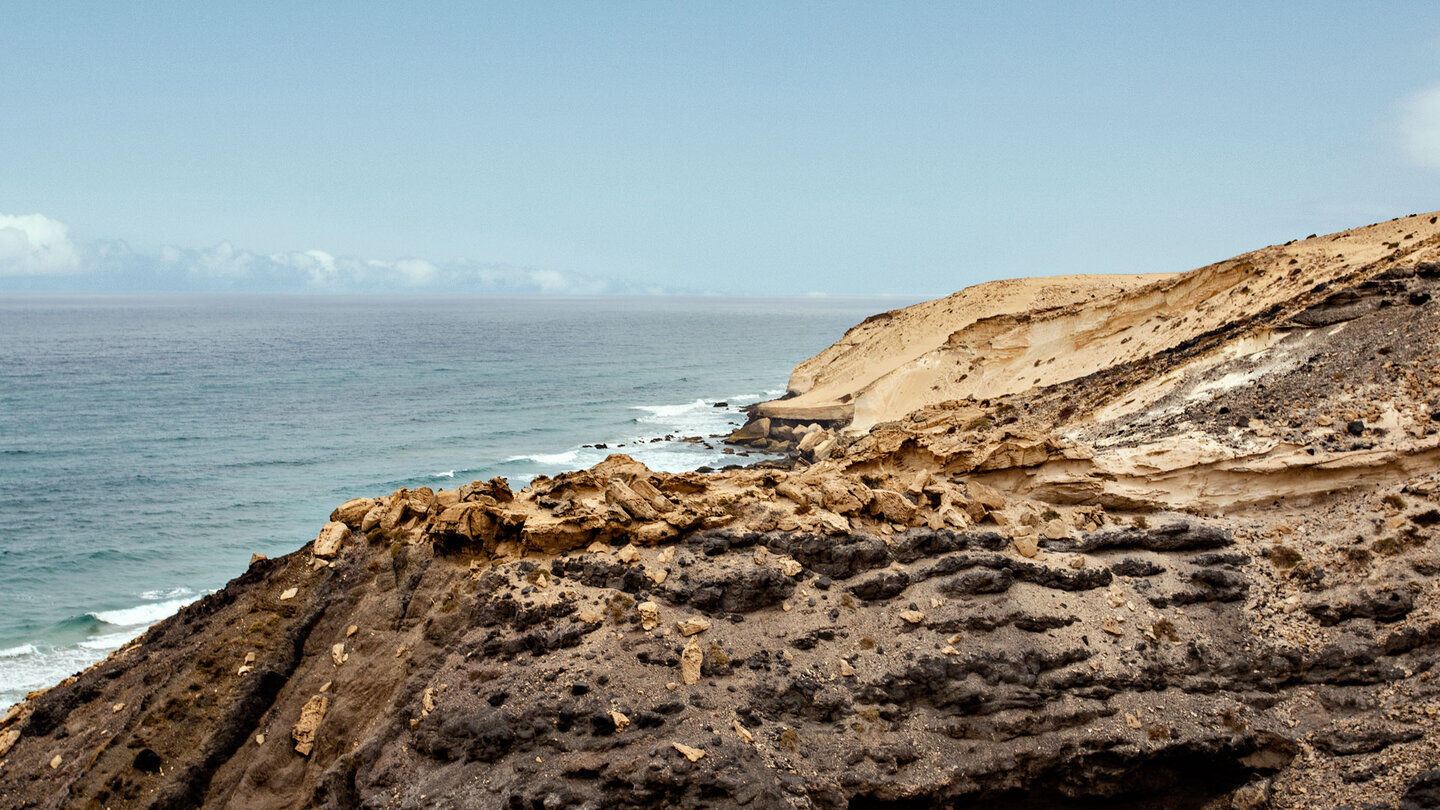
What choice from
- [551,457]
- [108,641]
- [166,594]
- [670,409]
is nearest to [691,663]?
[108,641]

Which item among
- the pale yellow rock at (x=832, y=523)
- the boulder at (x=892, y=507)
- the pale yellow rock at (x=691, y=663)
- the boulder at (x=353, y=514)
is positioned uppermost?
the boulder at (x=892, y=507)

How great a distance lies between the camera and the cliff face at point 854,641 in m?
10.1

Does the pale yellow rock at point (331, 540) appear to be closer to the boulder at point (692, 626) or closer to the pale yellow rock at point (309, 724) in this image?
the pale yellow rock at point (309, 724)

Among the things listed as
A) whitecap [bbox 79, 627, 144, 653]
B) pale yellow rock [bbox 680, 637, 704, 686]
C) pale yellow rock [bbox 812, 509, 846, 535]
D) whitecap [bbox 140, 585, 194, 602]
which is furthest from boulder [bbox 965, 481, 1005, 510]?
whitecap [bbox 140, 585, 194, 602]

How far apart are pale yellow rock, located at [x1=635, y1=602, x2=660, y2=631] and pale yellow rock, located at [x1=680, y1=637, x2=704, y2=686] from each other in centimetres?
50

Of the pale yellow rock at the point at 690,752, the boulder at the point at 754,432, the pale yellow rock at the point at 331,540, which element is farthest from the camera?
the boulder at the point at 754,432

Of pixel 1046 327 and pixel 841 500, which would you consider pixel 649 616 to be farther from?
pixel 1046 327

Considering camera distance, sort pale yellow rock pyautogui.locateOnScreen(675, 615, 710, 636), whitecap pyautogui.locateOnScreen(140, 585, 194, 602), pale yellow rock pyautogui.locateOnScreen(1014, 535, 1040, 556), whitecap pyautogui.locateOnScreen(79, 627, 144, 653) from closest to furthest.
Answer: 1. pale yellow rock pyautogui.locateOnScreen(675, 615, 710, 636)
2. pale yellow rock pyautogui.locateOnScreen(1014, 535, 1040, 556)
3. whitecap pyautogui.locateOnScreen(79, 627, 144, 653)
4. whitecap pyautogui.locateOnScreen(140, 585, 194, 602)

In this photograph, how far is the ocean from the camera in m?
27.3

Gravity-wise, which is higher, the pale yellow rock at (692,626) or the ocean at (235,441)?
the pale yellow rock at (692,626)

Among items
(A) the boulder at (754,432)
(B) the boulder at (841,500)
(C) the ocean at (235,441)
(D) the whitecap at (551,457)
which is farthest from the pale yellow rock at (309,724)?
(A) the boulder at (754,432)

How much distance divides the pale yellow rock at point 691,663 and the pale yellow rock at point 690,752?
2.70ft

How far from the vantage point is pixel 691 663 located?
10.5 m

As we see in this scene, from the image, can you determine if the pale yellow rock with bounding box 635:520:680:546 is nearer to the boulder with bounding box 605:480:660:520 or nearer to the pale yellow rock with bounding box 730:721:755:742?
the boulder with bounding box 605:480:660:520
